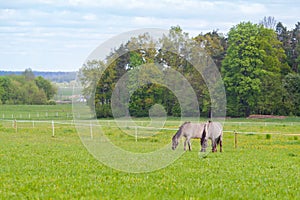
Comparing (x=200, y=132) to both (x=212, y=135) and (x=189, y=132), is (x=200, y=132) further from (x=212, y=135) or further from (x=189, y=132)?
(x=212, y=135)

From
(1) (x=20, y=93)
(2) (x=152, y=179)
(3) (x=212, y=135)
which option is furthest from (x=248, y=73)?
(1) (x=20, y=93)

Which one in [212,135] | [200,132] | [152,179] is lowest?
[152,179]

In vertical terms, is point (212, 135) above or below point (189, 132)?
below

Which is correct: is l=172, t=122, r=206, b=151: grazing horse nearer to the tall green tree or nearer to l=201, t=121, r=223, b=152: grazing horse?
l=201, t=121, r=223, b=152: grazing horse

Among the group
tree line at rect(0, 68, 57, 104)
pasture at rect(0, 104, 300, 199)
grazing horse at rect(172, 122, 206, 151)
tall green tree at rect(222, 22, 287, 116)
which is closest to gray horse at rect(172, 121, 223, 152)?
grazing horse at rect(172, 122, 206, 151)

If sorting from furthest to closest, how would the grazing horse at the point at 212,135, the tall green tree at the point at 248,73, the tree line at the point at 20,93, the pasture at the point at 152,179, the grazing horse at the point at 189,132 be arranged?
the tree line at the point at 20,93
the tall green tree at the point at 248,73
the grazing horse at the point at 189,132
the grazing horse at the point at 212,135
the pasture at the point at 152,179

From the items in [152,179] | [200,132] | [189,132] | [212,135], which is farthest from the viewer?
[200,132]

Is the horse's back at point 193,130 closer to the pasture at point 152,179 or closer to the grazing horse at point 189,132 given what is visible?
the grazing horse at point 189,132

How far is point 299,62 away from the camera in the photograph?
257 feet

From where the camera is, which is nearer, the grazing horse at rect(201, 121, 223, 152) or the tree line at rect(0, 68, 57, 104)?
the grazing horse at rect(201, 121, 223, 152)

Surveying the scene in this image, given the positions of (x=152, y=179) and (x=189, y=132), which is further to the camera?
(x=189, y=132)

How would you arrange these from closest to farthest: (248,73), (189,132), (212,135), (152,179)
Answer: (152,179) → (212,135) → (189,132) → (248,73)

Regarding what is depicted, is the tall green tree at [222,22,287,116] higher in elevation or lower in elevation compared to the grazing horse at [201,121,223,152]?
higher

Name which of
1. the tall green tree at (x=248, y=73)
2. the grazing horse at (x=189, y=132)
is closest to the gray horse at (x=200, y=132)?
the grazing horse at (x=189, y=132)
